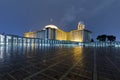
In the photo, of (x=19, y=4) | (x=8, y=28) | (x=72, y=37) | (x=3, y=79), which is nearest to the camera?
(x=3, y=79)

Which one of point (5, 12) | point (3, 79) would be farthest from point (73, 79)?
point (5, 12)

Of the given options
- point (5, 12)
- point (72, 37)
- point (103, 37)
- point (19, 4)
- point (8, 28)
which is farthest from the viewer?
point (8, 28)

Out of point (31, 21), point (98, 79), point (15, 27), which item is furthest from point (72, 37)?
point (98, 79)

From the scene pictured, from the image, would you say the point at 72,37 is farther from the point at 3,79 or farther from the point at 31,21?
the point at 3,79

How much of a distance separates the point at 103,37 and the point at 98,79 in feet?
202

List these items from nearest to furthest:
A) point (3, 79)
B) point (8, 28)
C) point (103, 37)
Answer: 1. point (3, 79)
2. point (103, 37)
3. point (8, 28)

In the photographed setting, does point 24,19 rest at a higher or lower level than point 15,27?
higher

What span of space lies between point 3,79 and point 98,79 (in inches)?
67.9

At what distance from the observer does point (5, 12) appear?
2975 inches

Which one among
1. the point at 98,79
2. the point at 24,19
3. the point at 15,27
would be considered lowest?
the point at 98,79

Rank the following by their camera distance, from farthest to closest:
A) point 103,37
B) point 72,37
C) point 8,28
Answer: point 8,28, point 72,37, point 103,37

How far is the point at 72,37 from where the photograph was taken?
216 feet

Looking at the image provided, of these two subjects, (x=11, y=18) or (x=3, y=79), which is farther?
(x=11, y=18)

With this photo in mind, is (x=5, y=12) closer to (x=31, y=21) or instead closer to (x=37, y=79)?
(x=31, y=21)
